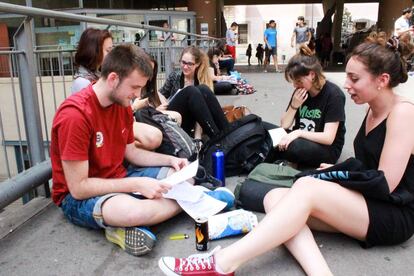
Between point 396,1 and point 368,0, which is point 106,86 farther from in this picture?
point 368,0

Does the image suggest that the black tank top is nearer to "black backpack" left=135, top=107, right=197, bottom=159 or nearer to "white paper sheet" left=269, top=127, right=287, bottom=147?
"white paper sheet" left=269, top=127, right=287, bottom=147

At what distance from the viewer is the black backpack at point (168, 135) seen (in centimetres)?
344

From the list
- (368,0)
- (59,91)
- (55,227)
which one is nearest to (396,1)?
(368,0)

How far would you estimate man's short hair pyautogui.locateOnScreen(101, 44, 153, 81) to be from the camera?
2297 mm

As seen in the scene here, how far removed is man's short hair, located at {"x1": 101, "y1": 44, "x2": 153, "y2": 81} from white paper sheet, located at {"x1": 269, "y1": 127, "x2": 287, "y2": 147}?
5.23ft

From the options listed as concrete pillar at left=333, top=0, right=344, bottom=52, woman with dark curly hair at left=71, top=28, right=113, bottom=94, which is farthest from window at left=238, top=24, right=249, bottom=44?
woman with dark curly hair at left=71, top=28, right=113, bottom=94

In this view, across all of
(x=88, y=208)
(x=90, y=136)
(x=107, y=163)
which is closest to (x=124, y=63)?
(x=90, y=136)

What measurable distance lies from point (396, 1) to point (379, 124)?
71.8 ft

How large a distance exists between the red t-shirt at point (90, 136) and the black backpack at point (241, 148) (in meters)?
1.05

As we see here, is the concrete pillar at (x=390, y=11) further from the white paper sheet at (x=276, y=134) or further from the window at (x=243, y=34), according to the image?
the white paper sheet at (x=276, y=134)

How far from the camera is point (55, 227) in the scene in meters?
2.71

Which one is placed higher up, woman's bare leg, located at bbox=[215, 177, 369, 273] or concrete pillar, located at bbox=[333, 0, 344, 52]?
concrete pillar, located at bbox=[333, 0, 344, 52]

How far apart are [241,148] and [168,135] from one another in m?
0.66

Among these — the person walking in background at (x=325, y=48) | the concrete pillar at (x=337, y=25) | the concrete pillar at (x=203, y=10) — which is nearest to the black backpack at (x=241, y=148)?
the concrete pillar at (x=203, y=10)
